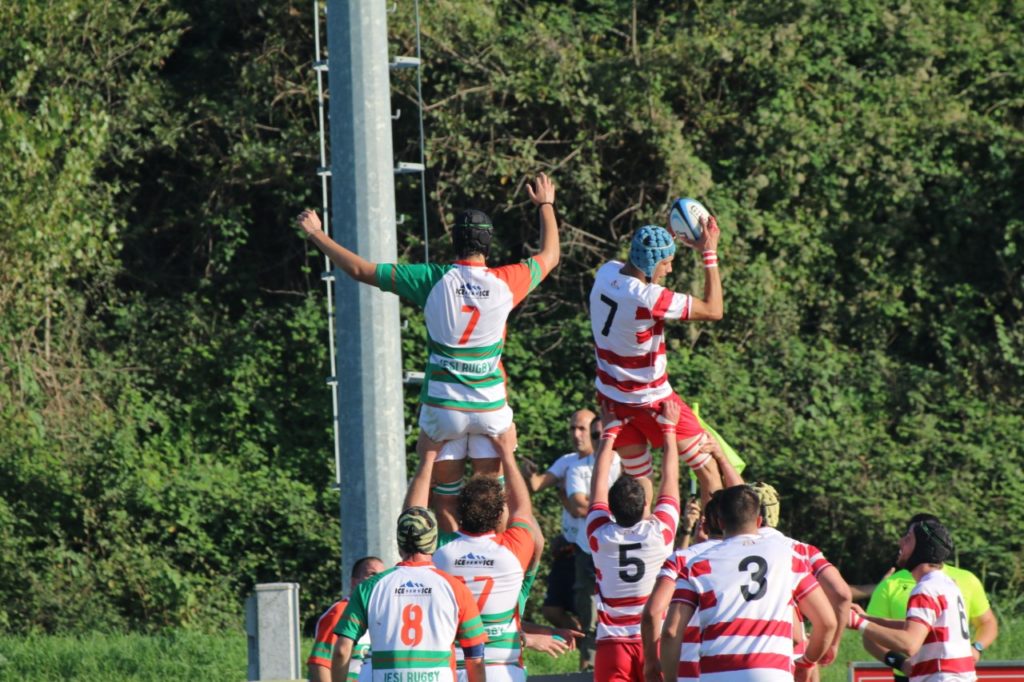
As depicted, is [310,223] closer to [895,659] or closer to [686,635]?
[686,635]

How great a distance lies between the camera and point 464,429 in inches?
399

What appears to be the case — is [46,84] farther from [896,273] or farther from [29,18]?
[896,273]

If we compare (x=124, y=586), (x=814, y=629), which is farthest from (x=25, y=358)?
(x=814, y=629)

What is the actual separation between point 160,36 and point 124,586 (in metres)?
7.17

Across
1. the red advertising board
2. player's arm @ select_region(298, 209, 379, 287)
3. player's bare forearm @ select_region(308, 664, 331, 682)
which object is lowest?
the red advertising board

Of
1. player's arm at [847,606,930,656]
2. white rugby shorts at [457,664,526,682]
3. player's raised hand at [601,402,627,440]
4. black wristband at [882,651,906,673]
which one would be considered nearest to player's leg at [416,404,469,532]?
player's raised hand at [601,402,627,440]

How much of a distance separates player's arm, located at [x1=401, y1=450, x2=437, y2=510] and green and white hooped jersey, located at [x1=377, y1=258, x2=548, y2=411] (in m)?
0.36

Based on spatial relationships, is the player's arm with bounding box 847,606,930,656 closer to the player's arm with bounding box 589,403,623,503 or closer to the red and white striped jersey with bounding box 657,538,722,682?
the red and white striped jersey with bounding box 657,538,722,682

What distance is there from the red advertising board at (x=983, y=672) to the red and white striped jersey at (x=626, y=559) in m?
1.77

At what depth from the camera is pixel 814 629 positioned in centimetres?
840

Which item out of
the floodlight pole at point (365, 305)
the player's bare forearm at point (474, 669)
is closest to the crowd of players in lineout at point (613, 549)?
the player's bare forearm at point (474, 669)

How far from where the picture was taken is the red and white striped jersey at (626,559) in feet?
32.0

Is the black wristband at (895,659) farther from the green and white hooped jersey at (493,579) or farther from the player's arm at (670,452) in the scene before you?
the green and white hooped jersey at (493,579)

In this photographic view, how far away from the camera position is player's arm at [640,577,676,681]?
8633 millimetres
